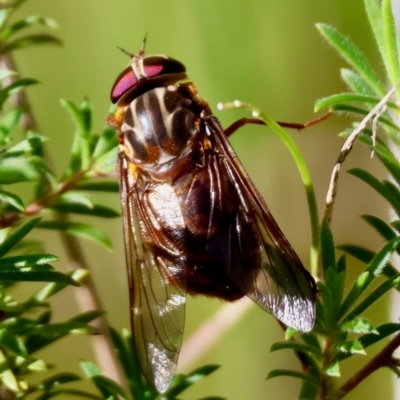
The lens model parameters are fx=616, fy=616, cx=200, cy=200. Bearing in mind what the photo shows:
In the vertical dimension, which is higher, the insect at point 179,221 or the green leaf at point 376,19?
the green leaf at point 376,19

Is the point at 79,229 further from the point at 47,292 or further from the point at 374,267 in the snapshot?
the point at 374,267

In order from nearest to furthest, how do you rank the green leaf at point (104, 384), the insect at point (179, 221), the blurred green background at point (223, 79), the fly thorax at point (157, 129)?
the green leaf at point (104, 384)
the insect at point (179, 221)
the fly thorax at point (157, 129)
the blurred green background at point (223, 79)

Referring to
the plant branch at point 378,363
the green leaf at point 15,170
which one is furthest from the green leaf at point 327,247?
the green leaf at point 15,170

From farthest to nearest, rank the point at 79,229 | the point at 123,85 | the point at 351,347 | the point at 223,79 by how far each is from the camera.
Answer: the point at 223,79 → the point at 123,85 → the point at 79,229 → the point at 351,347

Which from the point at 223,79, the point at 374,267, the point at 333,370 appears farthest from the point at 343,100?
the point at 223,79

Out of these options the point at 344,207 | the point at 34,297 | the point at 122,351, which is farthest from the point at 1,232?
the point at 344,207

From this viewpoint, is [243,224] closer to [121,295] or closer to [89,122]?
[89,122]

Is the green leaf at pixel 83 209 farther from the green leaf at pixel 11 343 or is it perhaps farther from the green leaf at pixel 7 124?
the green leaf at pixel 11 343
